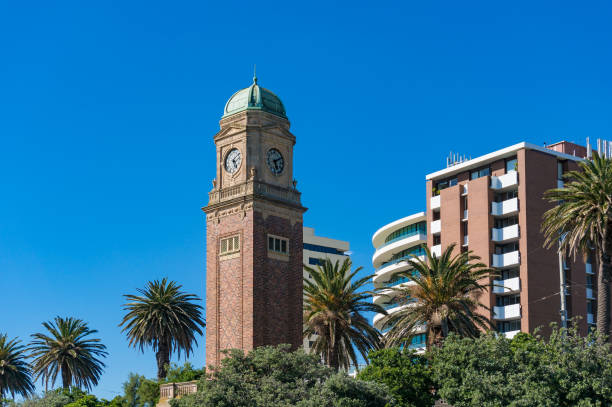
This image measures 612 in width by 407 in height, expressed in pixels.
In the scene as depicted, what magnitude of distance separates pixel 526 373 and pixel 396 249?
6070 cm

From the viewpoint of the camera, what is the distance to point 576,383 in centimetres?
5219

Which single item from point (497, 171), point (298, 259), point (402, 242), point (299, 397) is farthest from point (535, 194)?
point (299, 397)

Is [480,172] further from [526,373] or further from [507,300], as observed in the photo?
[526,373]

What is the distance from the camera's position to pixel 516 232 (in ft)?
310

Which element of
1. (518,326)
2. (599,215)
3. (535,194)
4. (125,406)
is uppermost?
(535,194)

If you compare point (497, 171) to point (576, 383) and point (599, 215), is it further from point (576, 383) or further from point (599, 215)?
point (576, 383)

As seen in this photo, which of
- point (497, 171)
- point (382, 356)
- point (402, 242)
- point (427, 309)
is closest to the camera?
point (382, 356)

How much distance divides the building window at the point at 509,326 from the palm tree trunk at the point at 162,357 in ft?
106

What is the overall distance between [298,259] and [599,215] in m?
22.3

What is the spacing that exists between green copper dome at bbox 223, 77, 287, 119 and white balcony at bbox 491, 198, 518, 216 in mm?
30872

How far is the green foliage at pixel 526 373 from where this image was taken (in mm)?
51562

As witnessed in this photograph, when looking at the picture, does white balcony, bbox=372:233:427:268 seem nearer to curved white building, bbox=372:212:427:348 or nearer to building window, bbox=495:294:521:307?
curved white building, bbox=372:212:427:348

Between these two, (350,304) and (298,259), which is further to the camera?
(298,259)

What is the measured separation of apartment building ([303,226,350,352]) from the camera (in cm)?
16150
